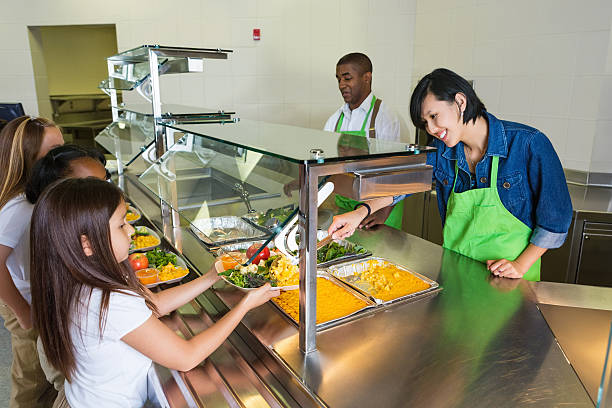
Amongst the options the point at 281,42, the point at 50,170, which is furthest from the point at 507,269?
the point at 281,42

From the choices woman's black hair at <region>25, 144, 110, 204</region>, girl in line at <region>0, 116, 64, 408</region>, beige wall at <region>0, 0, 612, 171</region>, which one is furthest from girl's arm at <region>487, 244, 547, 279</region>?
beige wall at <region>0, 0, 612, 171</region>

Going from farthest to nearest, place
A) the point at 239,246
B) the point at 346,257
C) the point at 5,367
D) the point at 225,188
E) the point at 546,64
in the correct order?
1. the point at 546,64
2. the point at 5,367
3. the point at 346,257
4. the point at 225,188
5. the point at 239,246

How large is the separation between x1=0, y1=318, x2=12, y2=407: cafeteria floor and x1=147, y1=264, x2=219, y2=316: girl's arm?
1498 millimetres

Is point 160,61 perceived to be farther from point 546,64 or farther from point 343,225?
point 546,64

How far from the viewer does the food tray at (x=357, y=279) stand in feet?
4.27

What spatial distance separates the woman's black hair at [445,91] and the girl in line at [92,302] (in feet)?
2.93

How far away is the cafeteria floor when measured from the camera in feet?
7.30

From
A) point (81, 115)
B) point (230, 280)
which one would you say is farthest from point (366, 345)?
point (81, 115)

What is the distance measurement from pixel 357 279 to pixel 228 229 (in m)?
0.46

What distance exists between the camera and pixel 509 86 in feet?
10.0

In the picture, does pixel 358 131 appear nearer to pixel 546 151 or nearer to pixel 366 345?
pixel 546 151

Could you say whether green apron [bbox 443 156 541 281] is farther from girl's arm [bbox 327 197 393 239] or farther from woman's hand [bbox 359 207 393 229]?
woman's hand [bbox 359 207 393 229]

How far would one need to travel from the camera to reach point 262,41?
4016 mm

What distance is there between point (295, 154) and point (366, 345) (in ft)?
1.65
